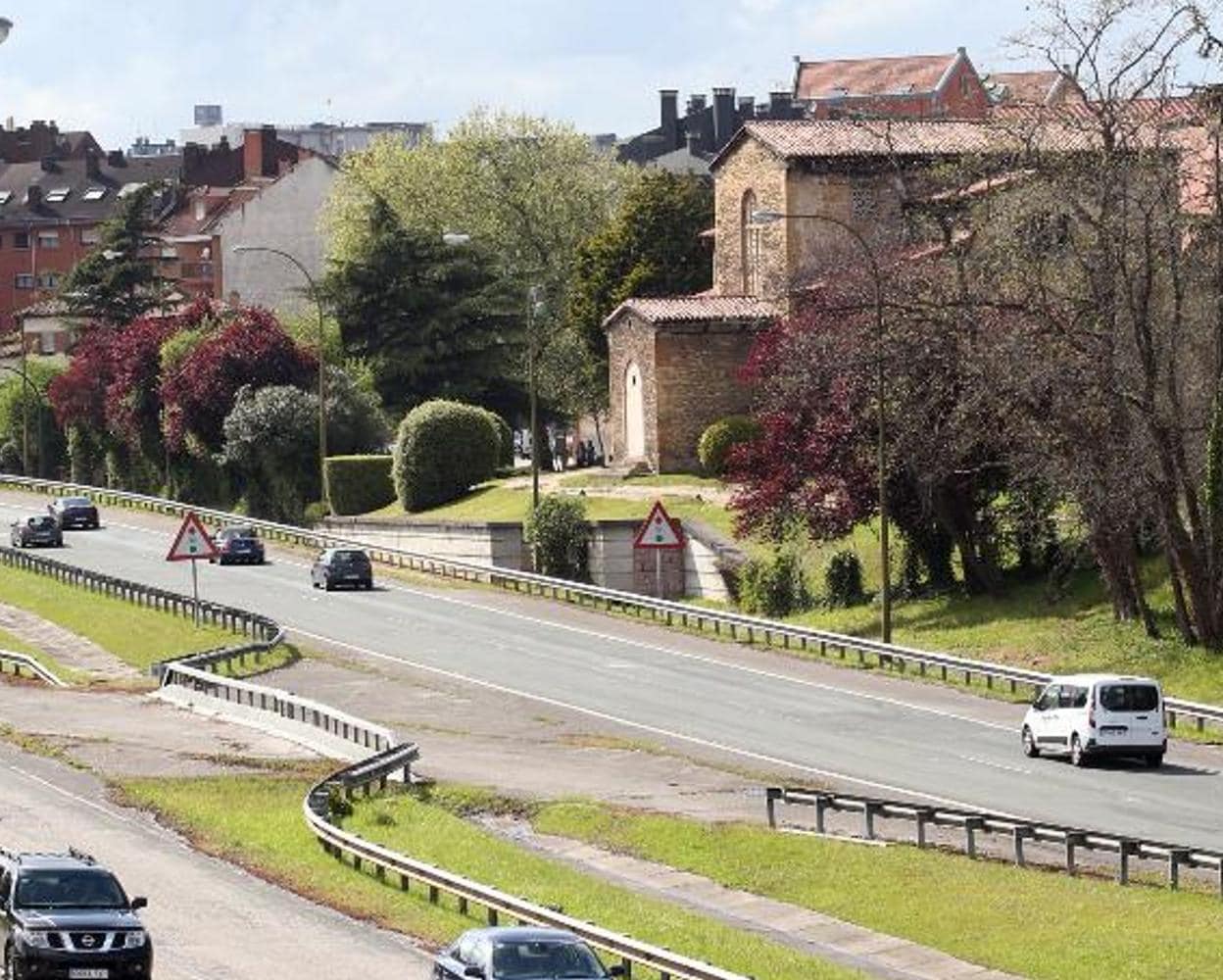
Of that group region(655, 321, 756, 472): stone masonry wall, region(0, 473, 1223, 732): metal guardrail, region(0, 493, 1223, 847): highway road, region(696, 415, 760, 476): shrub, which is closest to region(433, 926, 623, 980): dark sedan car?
region(0, 493, 1223, 847): highway road

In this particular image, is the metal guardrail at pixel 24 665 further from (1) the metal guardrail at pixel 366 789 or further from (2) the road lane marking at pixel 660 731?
(2) the road lane marking at pixel 660 731

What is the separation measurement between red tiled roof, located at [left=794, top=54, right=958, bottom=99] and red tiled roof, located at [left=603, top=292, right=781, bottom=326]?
82.5 metres

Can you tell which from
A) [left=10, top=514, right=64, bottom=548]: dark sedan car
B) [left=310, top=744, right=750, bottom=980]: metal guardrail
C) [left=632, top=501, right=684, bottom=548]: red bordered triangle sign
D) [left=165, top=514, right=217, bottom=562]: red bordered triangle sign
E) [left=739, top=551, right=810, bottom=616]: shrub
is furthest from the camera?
[left=10, top=514, right=64, bottom=548]: dark sedan car

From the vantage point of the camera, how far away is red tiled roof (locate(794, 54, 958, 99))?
18800cm

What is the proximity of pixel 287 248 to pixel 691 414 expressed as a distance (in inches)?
3252

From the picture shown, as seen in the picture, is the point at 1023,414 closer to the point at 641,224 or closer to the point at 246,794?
the point at 246,794

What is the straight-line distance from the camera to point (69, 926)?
96.0ft

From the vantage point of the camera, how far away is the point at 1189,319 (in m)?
66.8

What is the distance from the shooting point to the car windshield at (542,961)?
26656 millimetres

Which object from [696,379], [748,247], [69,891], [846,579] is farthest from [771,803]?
[748,247]

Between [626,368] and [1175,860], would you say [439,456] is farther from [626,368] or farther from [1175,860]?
[1175,860]

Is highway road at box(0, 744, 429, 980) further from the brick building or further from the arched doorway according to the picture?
the brick building

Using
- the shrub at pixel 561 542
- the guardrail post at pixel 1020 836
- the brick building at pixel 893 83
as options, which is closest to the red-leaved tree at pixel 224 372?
the shrub at pixel 561 542

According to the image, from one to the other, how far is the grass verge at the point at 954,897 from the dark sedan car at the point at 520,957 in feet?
22.1
